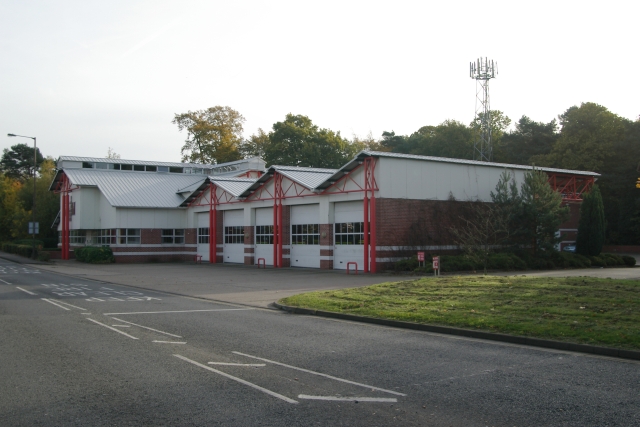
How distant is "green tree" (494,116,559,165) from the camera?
6444 centimetres

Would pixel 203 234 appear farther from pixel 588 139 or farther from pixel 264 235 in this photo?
pixel 588 139

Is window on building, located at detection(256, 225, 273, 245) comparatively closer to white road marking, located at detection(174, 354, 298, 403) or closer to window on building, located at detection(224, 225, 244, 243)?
window on building, located at detection(224, 225, 244, 243)

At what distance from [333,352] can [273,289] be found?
41.2 feet

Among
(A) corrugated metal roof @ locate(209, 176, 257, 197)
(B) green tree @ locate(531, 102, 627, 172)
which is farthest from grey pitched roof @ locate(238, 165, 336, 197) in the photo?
(B) green tree @ locate(531, 102, 627, 172)

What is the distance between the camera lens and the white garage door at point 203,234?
153 feet

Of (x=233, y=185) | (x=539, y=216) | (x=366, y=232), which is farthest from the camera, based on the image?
(x=233, y=185)

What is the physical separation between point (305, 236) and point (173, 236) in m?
17.9

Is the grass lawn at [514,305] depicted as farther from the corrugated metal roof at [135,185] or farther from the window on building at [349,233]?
the corrugated metal roof at [135,185]

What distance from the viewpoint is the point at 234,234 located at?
4316cm

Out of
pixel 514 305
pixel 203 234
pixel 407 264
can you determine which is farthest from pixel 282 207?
pixel 514 305

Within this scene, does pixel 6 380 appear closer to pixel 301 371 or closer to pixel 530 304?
pixel 301 371

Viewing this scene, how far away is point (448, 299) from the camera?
15.6 metres

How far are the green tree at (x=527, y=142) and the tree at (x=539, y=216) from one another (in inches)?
1340

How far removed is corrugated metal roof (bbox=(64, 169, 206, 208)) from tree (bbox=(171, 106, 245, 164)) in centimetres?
1904
